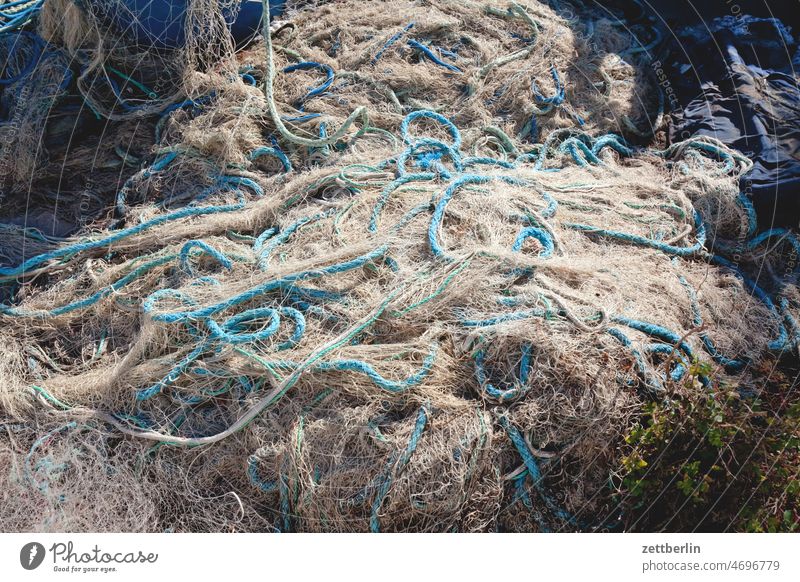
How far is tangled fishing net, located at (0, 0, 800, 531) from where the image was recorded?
259 centimetres

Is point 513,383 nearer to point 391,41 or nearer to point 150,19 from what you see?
point 391,41

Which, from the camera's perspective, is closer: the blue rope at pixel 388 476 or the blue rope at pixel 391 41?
the blue rope at pixel 388 476

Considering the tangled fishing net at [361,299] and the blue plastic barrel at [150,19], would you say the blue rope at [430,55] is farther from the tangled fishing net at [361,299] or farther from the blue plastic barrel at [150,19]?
Answer: the blue plastic barrel at [150,19]

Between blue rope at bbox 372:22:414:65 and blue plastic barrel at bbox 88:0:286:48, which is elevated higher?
blue plastic barrel at bbox 88:0:286:48

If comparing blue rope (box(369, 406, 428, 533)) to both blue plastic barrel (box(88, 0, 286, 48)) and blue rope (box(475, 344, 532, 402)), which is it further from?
blue plastic barrel (box(88, 0, 286, 48))

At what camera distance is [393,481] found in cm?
250
